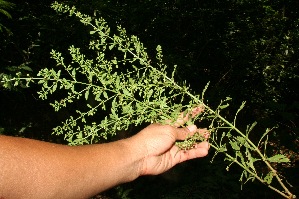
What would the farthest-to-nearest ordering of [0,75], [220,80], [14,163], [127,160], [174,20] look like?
1. [220,80]
2. [174,20]
3. [0,75]
4. [127,160]
5. [14,163]

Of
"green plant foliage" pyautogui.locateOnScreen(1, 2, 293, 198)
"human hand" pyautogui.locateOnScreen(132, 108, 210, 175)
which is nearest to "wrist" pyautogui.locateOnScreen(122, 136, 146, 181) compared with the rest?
"human hand" pyautogui.locateOnScreen(132, 108, 210, 175)

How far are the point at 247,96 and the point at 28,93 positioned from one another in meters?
5.38

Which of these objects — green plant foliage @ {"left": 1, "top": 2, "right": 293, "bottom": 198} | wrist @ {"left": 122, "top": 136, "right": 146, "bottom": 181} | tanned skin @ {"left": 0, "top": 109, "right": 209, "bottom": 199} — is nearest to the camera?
tanned skin @ {"left": 0, "top": 109, "right": 209, "bottom": 199}

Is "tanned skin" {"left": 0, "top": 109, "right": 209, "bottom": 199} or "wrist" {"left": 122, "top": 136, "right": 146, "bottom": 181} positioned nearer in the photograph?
"tanned skin" {"left": 0, "top": 109, "right": 209, "bottom": 199}

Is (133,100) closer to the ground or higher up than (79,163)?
higher up

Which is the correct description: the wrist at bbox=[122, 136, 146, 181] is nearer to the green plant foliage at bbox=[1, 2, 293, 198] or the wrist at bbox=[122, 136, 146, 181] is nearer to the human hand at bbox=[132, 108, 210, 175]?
the human hand at bbox=[132, 108, 210, 175]

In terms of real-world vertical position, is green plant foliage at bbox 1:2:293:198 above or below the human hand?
above

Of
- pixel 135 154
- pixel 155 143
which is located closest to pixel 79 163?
pixel 135 154

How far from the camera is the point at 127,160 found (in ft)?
6.15

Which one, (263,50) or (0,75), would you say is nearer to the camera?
(0,75)

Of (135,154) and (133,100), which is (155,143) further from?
(133,100)

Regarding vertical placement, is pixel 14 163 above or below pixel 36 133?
above

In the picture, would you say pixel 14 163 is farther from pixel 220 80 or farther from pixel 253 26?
pixel 253 26

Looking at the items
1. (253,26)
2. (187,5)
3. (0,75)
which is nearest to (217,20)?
(187,5)
